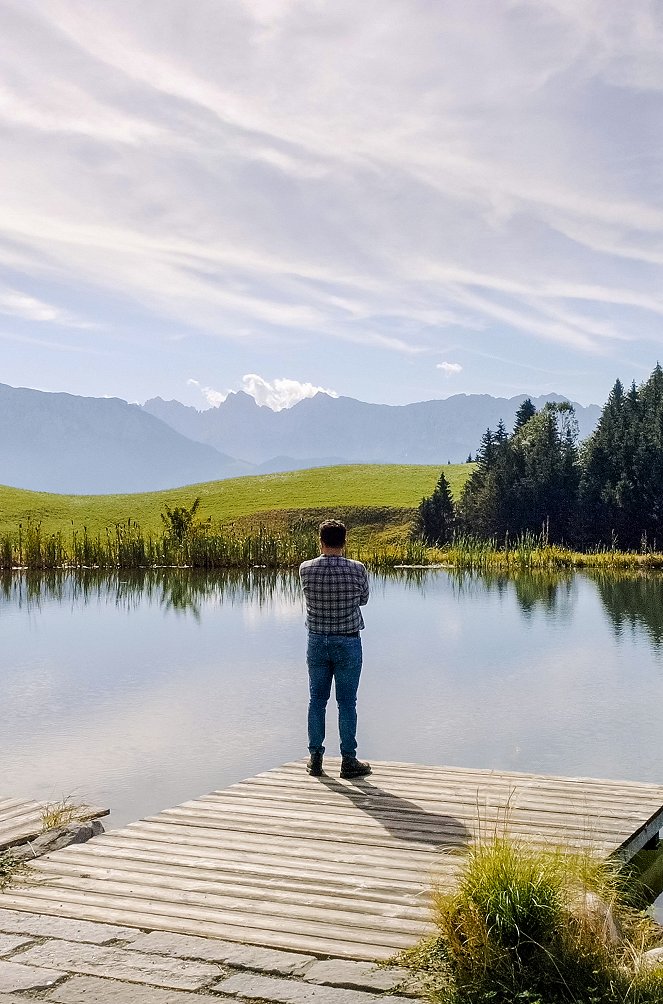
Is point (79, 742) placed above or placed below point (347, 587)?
below

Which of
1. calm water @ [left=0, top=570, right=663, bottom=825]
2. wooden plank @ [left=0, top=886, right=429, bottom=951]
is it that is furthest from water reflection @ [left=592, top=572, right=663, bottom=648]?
Result: wooden plank @ [left=0, top=886, right=429, bottom=951]

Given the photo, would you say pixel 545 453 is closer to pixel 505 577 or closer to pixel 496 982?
pixel 505 577

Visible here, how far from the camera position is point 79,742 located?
1230 cm

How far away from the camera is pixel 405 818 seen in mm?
7227

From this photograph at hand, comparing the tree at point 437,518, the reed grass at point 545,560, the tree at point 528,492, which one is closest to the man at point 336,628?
the reed grass at point 545,560

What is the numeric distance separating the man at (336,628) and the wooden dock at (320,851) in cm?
40

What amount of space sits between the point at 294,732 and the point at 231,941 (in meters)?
7.73

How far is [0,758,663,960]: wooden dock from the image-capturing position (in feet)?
17.1

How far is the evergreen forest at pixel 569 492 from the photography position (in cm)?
5006

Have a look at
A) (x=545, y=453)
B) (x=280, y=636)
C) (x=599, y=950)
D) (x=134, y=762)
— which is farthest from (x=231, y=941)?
(x=545, y=453)

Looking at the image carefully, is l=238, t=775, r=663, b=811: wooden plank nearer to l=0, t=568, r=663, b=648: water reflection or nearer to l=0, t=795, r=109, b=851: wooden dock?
l=0, t=795, r=109, b=851: wooden dock

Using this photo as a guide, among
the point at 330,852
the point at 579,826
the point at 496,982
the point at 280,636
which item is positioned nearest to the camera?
the point at 496,982

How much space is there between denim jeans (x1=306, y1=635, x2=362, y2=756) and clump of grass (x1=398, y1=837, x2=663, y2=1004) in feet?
12.3

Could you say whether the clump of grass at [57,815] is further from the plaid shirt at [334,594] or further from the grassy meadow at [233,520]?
the grassy meadow at [233,520]
